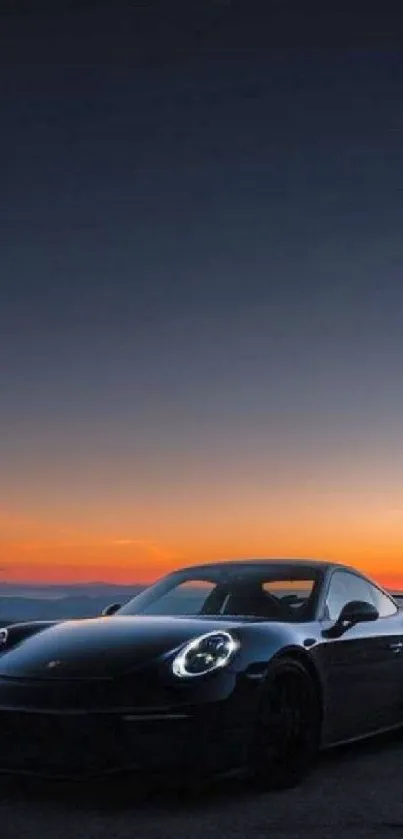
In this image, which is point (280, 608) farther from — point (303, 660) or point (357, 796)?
point (357, 796)

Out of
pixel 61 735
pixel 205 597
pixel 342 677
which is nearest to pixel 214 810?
pixel 61 735

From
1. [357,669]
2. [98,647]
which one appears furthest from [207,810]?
[357,669]

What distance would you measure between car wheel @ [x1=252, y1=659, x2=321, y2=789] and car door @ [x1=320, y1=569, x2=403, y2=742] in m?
0.28

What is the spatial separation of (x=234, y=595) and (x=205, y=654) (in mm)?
1673

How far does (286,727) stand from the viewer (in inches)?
248

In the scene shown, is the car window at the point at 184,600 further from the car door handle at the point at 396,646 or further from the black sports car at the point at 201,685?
the car door handle at the point at 396,646

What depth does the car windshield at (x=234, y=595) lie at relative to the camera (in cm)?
744

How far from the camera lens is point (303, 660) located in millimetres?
6660

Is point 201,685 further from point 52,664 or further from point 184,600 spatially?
point 184,600

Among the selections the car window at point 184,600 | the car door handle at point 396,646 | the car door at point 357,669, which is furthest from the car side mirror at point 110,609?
the car door handle at point 396,646

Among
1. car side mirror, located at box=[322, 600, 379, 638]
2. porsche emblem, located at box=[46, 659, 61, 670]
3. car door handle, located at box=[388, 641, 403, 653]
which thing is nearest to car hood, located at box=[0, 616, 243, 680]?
porsche emblem, located at box=[46, 659, 61, 670]

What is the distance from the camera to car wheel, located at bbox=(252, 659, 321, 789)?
Result: 6.04 metres

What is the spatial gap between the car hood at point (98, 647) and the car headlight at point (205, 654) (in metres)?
0.08

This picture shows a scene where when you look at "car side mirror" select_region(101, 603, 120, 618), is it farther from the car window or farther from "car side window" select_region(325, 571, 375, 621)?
"car side window" select_region(325, 571, 375, 621)
